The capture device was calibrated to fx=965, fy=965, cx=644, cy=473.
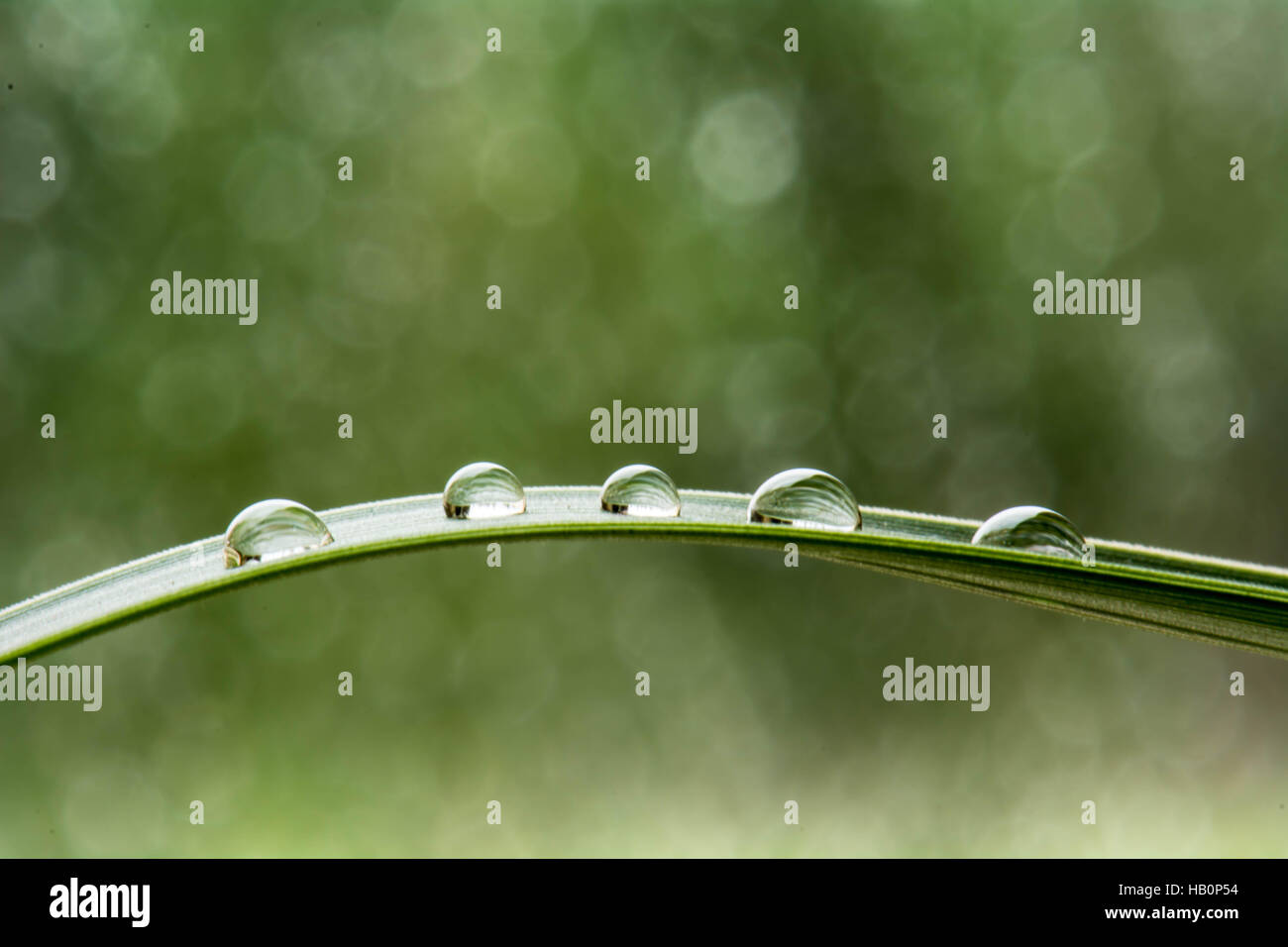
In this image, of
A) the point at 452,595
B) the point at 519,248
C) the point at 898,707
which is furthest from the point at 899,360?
the point at 452,595

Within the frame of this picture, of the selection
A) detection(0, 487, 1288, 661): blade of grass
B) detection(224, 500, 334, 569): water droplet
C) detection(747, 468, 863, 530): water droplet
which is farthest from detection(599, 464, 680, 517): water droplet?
detection(224, 500, 334, 569): water droplet

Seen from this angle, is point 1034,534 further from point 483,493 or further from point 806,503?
point 483,493

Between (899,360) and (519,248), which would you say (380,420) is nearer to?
(519,248)

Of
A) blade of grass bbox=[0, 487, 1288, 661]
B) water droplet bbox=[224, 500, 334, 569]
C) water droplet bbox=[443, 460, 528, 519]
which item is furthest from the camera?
water droplet bbox=[443, 460, 528, 519]

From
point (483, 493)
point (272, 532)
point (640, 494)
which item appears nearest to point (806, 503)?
point (640, 494)

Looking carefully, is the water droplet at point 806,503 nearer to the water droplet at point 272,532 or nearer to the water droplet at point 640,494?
the water droplet at point 640,494

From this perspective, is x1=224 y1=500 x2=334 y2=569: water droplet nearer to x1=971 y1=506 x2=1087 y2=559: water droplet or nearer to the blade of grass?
the blade of grass

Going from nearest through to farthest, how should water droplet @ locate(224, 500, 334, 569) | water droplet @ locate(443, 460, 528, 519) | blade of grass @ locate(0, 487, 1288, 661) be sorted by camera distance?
blade of grass @ locate(0, 487, 1288, 661)
water droplet @ locate(224, 500, 334, 569)
water droplet @ locate(443, 460, 528, 519)

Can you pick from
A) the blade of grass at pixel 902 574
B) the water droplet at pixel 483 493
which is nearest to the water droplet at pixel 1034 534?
the blade of grass at pixel 902 574
